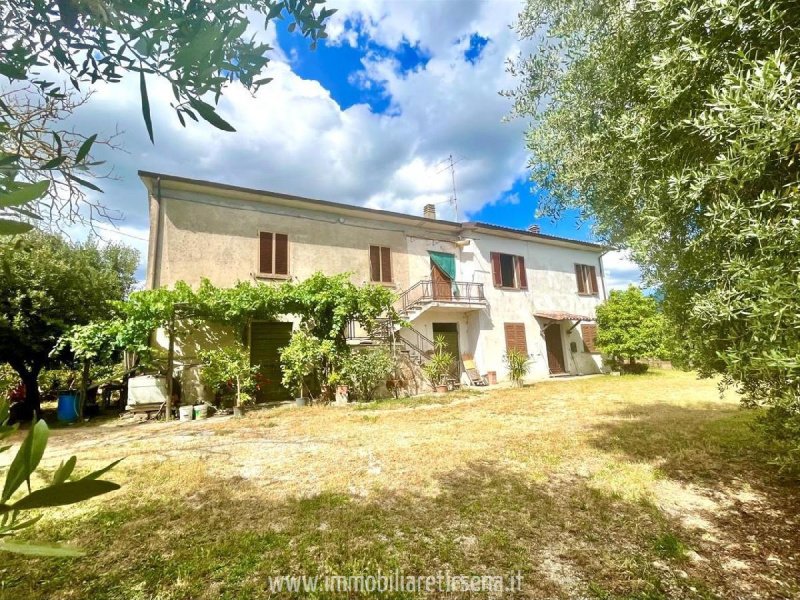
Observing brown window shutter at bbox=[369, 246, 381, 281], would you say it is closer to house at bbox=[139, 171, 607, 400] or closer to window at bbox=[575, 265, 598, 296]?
house at bbox=[139, 171, 607, 400]

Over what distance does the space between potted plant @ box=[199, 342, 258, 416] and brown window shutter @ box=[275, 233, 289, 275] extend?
2.99 metres

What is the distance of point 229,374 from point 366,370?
343 centimetres

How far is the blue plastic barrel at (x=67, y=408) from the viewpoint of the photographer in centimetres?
877

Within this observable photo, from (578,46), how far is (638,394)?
890 cm

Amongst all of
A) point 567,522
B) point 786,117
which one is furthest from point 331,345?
A: point 786,117

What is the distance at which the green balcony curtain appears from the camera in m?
14.3

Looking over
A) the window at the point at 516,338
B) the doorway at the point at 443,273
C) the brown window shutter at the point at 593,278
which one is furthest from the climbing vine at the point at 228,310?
the brown window shutter at the point at 593,278

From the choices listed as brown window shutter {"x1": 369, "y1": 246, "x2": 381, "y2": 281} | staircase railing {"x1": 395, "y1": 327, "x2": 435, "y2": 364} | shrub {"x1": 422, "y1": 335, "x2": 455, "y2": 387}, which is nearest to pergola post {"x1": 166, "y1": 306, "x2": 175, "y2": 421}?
brown window shutter {"x1": 369, "y1": 246, "x2": 381, "y2": 281}

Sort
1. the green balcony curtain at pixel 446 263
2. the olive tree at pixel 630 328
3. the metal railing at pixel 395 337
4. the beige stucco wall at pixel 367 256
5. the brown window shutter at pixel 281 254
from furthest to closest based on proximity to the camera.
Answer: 1. the olive tree at pixel 630 328
2. the green balcony curtain at pixel 446 263
3. the metal railing at pixel 395 337
4. the brown window shutter at pixel 281 254
5. the beige stucco wall at pixel 367 256

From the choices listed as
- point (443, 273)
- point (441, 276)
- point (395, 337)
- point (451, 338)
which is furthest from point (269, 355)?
point (443, 273)

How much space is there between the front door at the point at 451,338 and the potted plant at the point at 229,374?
6.88 meters

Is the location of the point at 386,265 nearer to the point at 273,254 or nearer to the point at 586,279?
the point at 273,254

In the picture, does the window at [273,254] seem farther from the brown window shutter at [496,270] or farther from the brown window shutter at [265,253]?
the brown window shutter at [496,270]

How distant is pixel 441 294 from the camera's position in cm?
1406
